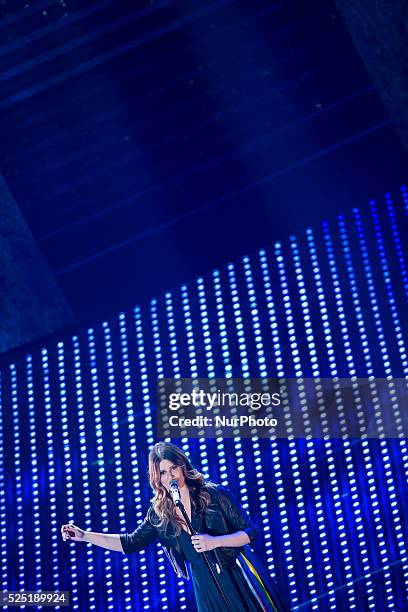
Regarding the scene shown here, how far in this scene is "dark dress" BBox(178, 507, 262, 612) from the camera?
9.51ft

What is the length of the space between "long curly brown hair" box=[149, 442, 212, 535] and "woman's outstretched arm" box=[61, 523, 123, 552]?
274 millimetres

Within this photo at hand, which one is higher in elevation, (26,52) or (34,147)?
(26,52)

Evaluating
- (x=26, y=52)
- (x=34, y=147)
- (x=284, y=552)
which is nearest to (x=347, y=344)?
(x=284, y=552)

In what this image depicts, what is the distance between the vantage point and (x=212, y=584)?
2949 millimetres

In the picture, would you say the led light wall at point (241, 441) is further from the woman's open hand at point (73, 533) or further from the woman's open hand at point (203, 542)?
the woman's open hand at point (203, 542)

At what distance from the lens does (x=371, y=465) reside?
10.6 ft

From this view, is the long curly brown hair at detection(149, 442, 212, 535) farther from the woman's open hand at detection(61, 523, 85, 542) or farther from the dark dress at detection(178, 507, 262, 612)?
the woman's open hand at detection(61, 523, 85, 542)

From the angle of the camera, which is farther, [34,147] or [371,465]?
[34,147]

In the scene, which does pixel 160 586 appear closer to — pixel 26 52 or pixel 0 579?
pixel 0 579

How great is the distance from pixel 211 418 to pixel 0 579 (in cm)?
135

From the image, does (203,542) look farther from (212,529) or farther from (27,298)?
(27,298)

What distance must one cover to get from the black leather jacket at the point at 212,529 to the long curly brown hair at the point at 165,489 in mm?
29

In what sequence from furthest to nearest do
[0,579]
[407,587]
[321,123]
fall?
1. [321,123]
2. [0,579]
3. [407,587]

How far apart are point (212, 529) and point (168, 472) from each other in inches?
15.4
